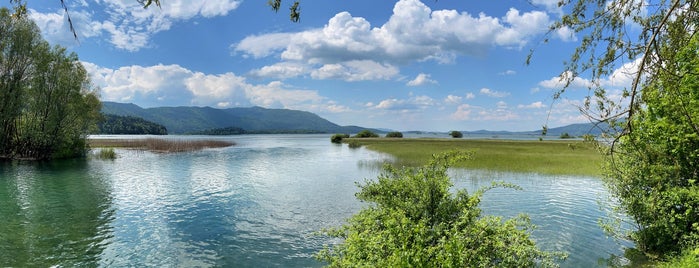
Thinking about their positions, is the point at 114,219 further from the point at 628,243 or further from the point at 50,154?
the point at 50,154

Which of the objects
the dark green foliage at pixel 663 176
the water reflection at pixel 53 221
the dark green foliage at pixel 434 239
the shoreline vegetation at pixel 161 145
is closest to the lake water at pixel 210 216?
the water reflection at pixel 53 221

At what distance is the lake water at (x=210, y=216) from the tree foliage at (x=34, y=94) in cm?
2121

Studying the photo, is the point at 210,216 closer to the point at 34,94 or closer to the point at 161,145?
the point at 34,94

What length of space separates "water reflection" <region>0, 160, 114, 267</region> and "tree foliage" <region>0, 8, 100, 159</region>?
2412 cm

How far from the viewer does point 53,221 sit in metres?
20.5

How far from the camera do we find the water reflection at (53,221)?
49.4ft

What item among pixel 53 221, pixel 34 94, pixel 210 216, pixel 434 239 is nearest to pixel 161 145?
pixel 34 94

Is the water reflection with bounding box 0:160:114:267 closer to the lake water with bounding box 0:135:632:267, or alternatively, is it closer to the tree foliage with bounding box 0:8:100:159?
the lake water with bounding box 0:135:632:267

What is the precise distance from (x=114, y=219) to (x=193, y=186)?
12553mm

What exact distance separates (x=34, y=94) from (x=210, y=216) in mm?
53770

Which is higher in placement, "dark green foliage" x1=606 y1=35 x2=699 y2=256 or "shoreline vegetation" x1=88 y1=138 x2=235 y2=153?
"dark green foliage" x1=606 y1=35 x2=699 y2=256

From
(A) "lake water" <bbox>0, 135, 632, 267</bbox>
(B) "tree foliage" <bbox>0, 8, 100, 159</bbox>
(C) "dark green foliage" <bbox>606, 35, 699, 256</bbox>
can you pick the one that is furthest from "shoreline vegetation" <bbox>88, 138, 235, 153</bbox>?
(C) "dark green foliage" <bbox>606, 35, 699, 256</bbox>

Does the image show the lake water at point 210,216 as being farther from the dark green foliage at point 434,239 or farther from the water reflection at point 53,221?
the dark green foliage at point 434,239

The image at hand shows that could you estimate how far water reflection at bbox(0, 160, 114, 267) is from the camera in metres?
15.0
